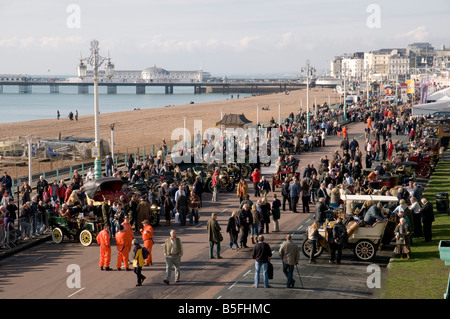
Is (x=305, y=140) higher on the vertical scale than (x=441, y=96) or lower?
lower

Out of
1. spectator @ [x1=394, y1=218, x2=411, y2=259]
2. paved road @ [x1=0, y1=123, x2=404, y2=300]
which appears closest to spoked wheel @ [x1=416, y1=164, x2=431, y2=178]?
paved road @ [x1=0, y1=123, x2=404, y2=300]

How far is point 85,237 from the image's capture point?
17.5m

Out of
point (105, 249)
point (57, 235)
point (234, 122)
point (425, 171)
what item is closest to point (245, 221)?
point (105, 249)

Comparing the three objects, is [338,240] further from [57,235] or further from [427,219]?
[57,235]

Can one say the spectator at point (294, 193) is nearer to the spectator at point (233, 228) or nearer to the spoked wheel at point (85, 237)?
the spectator at point (233, 228)

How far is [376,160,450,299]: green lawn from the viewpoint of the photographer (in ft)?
42.0

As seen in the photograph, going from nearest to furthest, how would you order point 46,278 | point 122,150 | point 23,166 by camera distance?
point 46,278 → point 23,166 → point 122,150

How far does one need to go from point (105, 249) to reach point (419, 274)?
7315 millimetres

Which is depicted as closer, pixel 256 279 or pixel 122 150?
pixel 256 279

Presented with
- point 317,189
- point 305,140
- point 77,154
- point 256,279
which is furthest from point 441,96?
point 256,279

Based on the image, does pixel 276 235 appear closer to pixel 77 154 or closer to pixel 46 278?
pixel 46 278

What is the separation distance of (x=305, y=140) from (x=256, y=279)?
2545 centimetres
